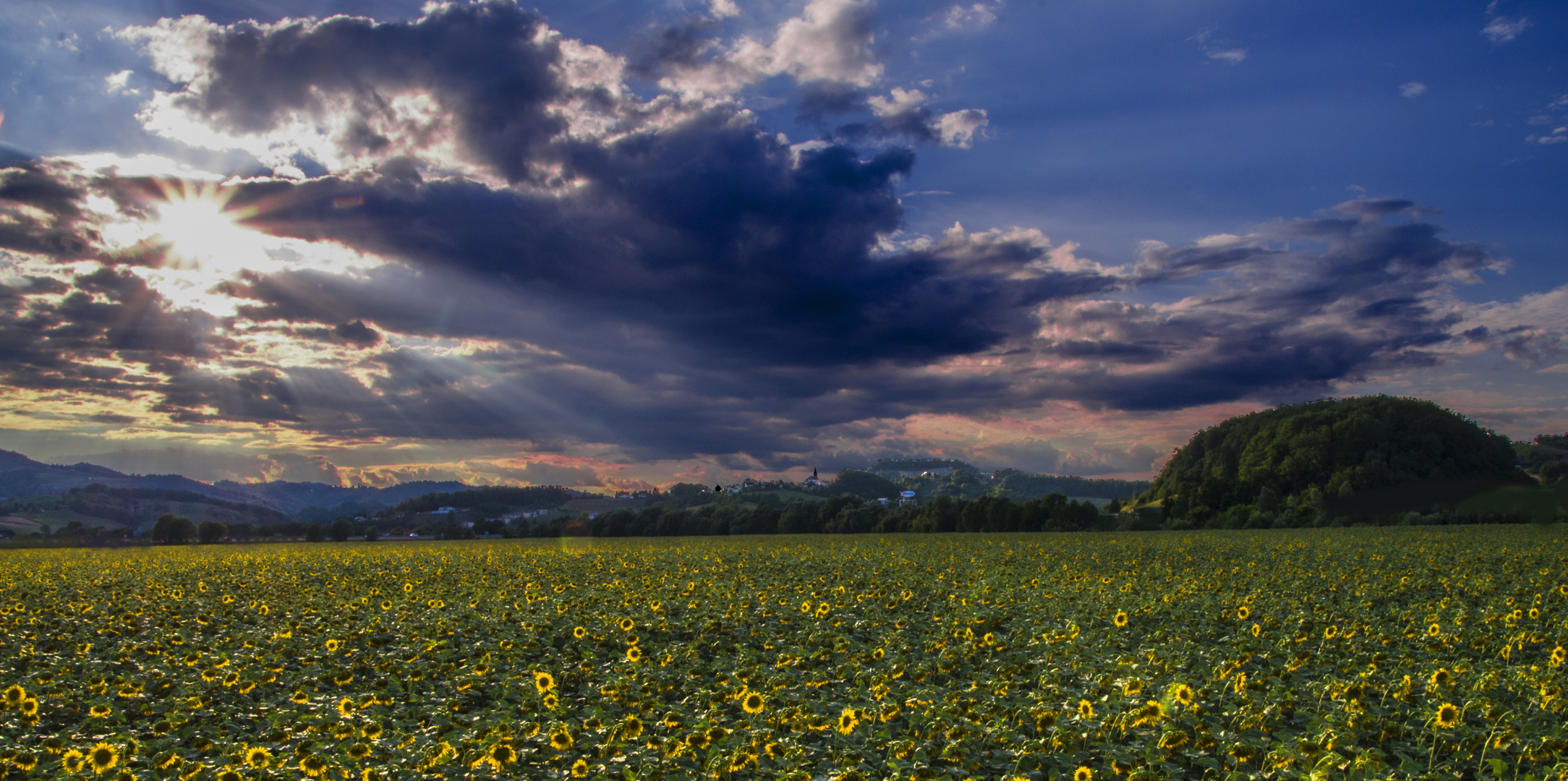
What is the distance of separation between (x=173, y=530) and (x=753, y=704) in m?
127

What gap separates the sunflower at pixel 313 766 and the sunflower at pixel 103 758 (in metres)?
2.04

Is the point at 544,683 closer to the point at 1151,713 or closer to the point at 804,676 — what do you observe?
the point at 804,676

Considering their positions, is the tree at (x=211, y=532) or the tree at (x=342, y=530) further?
the tree at (x=342, y=530)

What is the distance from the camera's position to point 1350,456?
111812 millimetres

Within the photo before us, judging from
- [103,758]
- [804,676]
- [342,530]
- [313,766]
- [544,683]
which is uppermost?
[313,766]

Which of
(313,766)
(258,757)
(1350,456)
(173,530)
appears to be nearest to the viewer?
(313,766)

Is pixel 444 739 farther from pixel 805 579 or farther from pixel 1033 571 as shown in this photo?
pixel 1033 571

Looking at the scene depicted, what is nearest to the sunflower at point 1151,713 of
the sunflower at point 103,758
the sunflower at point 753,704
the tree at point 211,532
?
the sunflower at point 753,704

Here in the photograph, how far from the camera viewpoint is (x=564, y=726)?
823cm

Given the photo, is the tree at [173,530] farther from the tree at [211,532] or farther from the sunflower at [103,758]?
the sunflower at [103,758]

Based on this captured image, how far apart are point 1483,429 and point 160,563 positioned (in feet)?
561

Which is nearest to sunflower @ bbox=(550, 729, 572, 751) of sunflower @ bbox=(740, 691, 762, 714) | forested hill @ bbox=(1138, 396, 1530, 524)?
sunflower @ bbox=(740, 691, 762, 714)

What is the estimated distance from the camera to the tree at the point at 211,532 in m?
103

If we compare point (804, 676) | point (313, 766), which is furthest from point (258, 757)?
point (804, 676)
